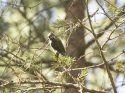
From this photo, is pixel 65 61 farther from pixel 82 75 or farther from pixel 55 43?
pixel 55 43

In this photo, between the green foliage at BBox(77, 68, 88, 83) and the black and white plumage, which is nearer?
the green foliage at BBox(77, 68, 88, 83)

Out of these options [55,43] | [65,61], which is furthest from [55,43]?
[65,61]

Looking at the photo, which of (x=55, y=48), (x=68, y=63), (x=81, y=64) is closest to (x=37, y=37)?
(x=81, y=64)

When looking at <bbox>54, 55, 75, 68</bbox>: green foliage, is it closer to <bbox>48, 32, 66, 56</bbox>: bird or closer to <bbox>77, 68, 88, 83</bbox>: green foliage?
<bbox>77, 68, 88, 83</bbox>: green foliage

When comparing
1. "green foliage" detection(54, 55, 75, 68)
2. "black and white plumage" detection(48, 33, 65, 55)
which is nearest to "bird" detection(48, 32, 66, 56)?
"black and white plumage" detection(48, 33, 65, 55)

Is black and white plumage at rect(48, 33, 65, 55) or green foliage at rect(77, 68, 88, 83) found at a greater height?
black and white plumage at rect(48, 33, 65, 55)

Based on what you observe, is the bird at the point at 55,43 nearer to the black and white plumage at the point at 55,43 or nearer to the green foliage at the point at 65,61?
the black and white plumage at the point at 55,43

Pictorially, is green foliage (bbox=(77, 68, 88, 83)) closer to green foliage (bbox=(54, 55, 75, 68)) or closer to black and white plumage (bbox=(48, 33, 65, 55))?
green foliage (bbox=(54, 55, 75, 68))

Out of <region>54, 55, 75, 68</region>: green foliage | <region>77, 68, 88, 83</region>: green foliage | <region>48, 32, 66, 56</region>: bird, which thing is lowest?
<region>77, 68, 88, 83</region>: green foliage

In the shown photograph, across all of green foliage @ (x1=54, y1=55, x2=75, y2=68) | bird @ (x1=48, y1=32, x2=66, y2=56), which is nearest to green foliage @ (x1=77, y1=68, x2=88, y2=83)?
green foliage @ (x1=54, y1=55, x2=75, y2=68)

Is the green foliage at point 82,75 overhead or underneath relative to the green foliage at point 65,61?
underneath

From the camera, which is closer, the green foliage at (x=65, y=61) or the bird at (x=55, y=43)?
the green foliage at (x=65, y=61)

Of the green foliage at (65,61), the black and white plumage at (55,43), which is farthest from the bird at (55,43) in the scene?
the green foliage at (65,61)

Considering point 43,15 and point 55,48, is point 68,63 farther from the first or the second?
point 43,15
